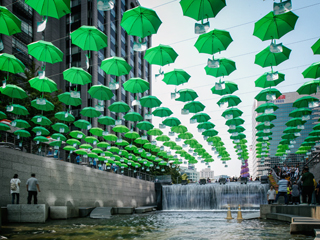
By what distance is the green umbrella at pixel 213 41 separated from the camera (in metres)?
13.9

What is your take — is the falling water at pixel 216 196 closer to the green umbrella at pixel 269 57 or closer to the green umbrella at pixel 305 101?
the green umbrella at pixel 305 101

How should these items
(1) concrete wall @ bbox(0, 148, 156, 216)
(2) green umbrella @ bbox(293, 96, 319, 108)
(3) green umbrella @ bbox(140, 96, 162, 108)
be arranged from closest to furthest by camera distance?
(1) concrete wall @ bbox(0, 148, 156, 216)
(2) green umbrella @ bbox(293, 96, 319, 108)
(3) green umbrella @ bbox(140, 96, 162, 108)

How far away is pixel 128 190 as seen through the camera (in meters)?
35.1

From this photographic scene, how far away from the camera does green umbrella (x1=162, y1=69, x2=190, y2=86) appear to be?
57.6ft

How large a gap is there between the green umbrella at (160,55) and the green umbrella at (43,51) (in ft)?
13.9

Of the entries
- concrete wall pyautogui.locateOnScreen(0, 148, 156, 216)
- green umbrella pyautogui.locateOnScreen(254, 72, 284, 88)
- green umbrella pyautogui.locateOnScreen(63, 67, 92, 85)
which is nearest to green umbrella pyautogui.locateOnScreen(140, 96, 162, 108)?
green umbrella pyautogui.locateOnScreen(63, 67, 92, 85)

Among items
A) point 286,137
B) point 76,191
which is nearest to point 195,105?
point 76,191

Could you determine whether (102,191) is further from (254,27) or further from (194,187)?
(254,27)

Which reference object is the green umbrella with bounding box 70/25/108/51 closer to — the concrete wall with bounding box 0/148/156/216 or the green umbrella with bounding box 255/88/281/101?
the concrete wall with bounding box 0/148/156/216

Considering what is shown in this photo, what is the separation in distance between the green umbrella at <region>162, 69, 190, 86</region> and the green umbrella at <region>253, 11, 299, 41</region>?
5164 millimetres

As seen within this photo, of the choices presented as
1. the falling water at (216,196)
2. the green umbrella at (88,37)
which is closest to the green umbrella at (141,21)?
the green umbrella at (88,37)

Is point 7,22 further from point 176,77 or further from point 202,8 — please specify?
point 176,77

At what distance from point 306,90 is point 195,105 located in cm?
683

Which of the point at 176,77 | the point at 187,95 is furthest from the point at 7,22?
the point at 187,95
